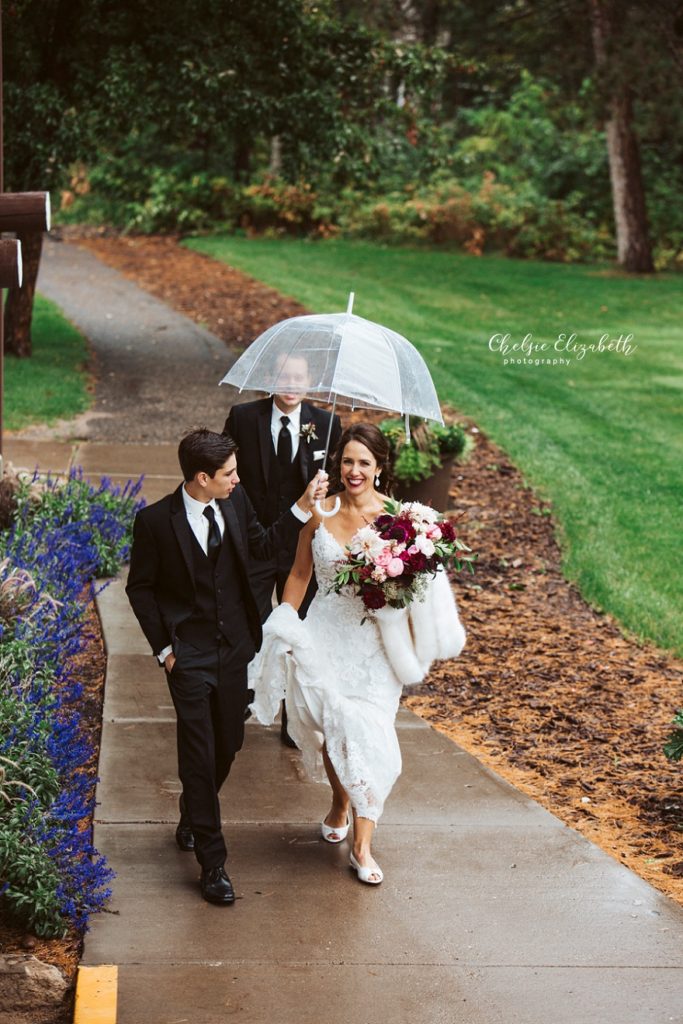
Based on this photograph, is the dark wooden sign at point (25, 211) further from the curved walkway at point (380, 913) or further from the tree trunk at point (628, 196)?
the tree trunk at point (628, 196)

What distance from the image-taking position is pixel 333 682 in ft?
18.8

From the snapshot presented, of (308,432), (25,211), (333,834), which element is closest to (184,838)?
(333,834)

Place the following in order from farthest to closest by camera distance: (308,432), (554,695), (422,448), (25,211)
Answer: (422,448), (554,695), (25,211), (308,432)

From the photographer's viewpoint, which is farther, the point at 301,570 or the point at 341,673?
the point at 301,570

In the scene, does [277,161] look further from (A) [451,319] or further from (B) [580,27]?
(A) [451,319]

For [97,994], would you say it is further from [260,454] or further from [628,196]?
[628,196]

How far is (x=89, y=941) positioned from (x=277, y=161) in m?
30.2

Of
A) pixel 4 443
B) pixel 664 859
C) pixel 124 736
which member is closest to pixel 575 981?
pixel 664 859

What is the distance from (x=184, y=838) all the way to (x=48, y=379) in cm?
1054

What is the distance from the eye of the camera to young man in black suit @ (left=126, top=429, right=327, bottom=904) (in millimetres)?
5266

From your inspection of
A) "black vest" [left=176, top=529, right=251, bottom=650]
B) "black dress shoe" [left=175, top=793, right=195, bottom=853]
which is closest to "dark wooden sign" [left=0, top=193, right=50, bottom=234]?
"black vest" [left=176, top=529, right=251, bottom=650]

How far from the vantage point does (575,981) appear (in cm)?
478

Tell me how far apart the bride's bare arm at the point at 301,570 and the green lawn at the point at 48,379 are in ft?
26.2

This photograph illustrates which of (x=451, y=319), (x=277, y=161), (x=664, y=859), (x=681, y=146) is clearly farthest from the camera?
(x=277, y=161)
